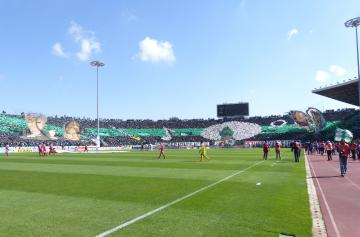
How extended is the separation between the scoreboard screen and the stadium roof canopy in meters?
26.3

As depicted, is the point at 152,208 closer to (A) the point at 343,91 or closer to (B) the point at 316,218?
(B) the point at 316,218

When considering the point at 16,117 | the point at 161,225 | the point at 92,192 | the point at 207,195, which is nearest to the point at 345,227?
the point at 161,225

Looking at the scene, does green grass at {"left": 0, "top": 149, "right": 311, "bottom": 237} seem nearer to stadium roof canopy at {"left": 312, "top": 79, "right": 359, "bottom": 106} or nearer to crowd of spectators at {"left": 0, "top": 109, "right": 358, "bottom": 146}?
stadium roof canopy at {"left": 312, "top": 79, "right": 359, "bottom": 106}

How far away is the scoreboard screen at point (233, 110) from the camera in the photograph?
4043 inches

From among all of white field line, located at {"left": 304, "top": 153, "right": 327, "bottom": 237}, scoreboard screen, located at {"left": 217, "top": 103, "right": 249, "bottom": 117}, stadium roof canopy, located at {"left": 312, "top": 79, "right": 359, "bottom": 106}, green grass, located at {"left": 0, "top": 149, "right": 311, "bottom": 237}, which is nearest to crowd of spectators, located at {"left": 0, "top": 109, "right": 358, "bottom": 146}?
scoreboard screen, located at {"left": 217, "top": 103, "right": 249, "bottom": 117}

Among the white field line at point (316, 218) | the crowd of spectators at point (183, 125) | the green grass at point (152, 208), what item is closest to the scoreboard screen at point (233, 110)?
the crowd of spectators at point (183, 125)

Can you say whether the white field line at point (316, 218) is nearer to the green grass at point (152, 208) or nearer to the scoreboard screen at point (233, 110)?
the green grass at point (152, 208)

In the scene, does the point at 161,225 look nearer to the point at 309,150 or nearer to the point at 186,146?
the point at 309,150

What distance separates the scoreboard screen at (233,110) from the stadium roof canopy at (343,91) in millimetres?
26279

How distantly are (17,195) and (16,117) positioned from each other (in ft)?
285

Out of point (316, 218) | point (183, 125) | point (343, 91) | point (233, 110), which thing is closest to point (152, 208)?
point (316, 218)

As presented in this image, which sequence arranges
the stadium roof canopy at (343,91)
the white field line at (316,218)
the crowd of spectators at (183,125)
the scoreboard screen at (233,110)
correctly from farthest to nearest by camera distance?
the scoreboard screen at (233,110)
the crowd of spectators at (183,125)
the stadium roof canopy at (343,91)
the white field line at (316,218)

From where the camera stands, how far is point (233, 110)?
104 meters

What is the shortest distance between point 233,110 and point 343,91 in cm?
3406
